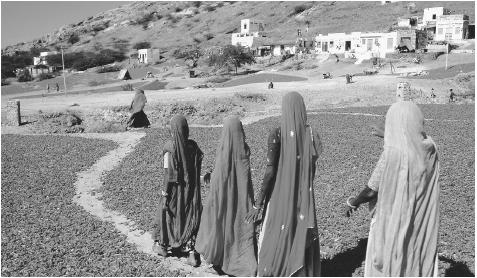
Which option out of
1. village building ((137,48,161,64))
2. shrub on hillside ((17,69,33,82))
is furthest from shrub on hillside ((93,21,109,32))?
shrub on hillside ((17,69,33,82))

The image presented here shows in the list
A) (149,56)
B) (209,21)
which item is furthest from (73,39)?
(149,56)

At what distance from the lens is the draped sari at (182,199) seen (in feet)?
20.2

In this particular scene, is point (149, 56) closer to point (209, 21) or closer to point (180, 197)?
point (209, 21)

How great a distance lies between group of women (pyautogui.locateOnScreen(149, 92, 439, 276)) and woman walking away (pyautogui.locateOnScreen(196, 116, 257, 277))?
1cm

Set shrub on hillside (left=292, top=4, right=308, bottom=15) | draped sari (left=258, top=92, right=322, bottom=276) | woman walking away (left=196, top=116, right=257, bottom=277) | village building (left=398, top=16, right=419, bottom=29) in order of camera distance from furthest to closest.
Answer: shrub on hillside (left=292, top=4, right=308, bottom=15)
village building (left=398, top=16, right=419, bottom=29)
woman walking away (left=196, top=116, right=257, bottom=277)
draped sari (left=258, top=92, right=322, bottom=276)

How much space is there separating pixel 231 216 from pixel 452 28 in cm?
6293

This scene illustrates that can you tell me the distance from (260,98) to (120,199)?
18735 mm

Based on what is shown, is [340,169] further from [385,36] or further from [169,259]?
[385,36]

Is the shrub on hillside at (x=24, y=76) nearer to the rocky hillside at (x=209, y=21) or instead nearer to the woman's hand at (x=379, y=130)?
the rocky hillside at (x=209, y=21)

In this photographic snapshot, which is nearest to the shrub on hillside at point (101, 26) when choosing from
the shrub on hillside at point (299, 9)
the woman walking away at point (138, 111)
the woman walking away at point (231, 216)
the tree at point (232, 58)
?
the shrub on hillside at point (299, 9)

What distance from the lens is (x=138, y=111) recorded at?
20844mm

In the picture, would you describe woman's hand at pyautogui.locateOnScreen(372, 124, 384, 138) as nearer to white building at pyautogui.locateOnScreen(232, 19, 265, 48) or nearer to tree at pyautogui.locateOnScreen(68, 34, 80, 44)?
white building at pyautogui.locateOnScreen(232, 19, 265, 48)

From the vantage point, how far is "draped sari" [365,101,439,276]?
402 centimetres

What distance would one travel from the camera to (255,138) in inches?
635
